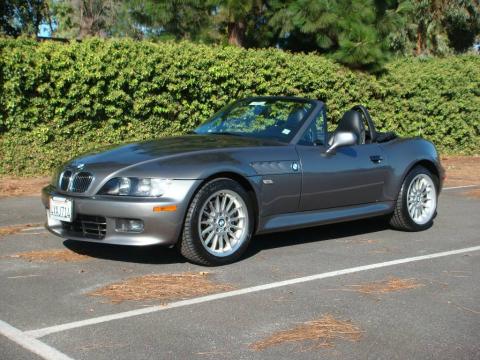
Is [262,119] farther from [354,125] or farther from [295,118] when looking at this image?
[354,125]

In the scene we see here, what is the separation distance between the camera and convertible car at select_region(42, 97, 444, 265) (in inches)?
225

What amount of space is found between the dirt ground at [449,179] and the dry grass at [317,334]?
7.10 m

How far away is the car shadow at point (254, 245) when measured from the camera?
6.30 metres

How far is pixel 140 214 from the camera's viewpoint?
5613 mm

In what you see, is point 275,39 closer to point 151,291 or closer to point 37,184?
point 37,184

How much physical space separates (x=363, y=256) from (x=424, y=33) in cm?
2583

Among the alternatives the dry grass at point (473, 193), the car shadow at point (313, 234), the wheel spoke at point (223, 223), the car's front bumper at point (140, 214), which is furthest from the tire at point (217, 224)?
the dry grass at point (473, 193)

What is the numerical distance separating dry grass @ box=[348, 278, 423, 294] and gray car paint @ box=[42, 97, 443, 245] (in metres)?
1.20

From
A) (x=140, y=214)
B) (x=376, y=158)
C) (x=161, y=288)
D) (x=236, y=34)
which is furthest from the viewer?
(x=236, y=34)

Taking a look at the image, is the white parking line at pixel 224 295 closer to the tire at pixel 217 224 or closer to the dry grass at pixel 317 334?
the tire at pixel 217 224

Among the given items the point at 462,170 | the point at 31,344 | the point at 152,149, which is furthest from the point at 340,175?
the point at 462,170

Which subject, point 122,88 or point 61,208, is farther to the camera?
point 122,88

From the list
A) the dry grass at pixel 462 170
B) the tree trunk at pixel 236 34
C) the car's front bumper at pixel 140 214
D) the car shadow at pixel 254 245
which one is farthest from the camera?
the tree trunk at pixel 236 34

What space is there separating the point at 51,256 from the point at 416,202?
4040 mm
